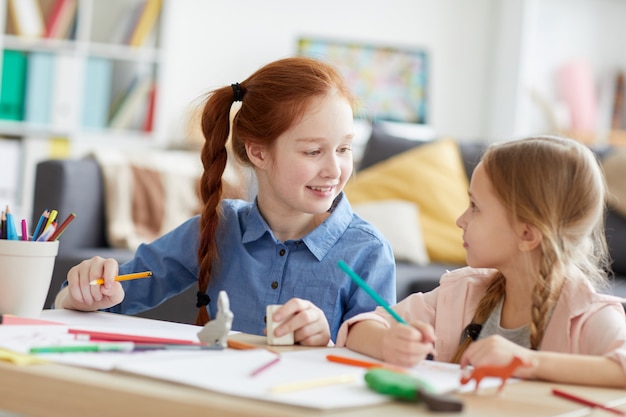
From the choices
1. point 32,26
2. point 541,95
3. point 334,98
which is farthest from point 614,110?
point 334,98

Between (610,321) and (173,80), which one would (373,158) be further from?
(610,321)

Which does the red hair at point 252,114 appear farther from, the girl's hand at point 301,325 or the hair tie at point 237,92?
the girl's hand at point 301,325

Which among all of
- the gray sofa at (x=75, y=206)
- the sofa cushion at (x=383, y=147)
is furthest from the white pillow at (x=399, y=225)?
the gray sofa at (x=75, y=206)

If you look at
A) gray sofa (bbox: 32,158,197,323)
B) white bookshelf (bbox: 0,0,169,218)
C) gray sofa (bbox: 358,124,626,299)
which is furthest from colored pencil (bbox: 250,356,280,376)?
white bookshelf (bbox: 0,0,169,218)

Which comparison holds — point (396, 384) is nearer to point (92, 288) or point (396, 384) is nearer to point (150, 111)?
point (92, 288)

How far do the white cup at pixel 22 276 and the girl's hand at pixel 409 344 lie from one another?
46 cm

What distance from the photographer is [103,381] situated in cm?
83

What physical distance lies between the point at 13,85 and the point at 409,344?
345cm

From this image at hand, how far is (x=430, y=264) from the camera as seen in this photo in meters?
3.19

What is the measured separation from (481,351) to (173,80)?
142 inches

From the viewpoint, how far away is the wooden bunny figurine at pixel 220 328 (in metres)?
1.03

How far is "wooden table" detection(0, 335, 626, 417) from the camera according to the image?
2.50 feet

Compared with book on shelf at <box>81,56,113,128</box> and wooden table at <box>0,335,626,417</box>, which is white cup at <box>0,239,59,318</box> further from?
book on shelf at <box>81,56,113,128</box>

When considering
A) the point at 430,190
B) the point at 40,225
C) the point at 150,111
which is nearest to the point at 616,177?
the point at 430,190
